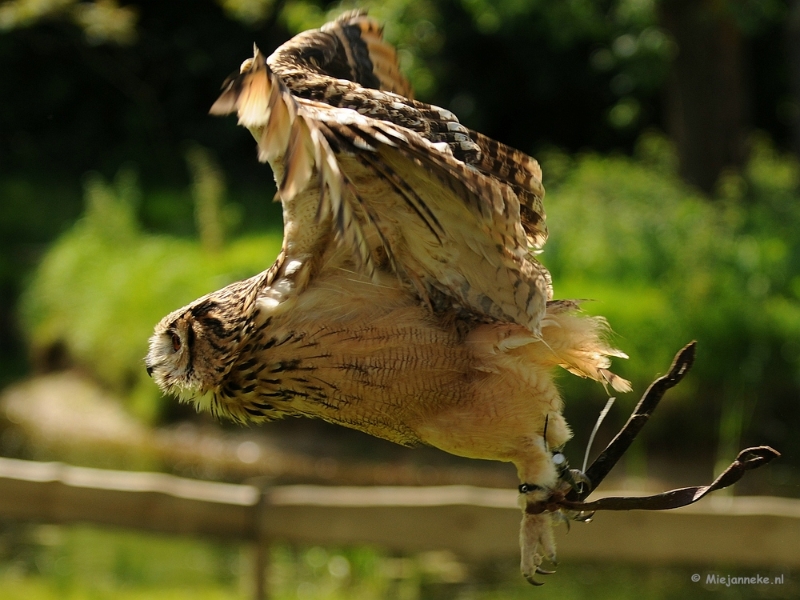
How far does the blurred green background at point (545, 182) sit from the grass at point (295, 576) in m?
0.24

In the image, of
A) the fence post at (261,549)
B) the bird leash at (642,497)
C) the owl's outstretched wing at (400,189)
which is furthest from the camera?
the fence post at (261,549)

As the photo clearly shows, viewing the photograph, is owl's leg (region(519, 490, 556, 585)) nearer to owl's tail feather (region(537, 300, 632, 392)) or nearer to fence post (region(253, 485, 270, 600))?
owl's tail feather (region(537, 300, 632, 392))

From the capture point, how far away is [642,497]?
244 centimetres

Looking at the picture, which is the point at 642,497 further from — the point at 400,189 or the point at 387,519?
the point at 387,519

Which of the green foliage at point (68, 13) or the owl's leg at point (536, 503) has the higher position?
the green foliage at point (68, 13)


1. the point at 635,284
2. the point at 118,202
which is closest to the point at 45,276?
the point at 118,202

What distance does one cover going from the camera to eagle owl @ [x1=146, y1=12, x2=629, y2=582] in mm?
2318

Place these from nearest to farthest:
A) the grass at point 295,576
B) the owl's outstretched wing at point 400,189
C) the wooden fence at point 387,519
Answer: the owl's outstretched wing at point 400,189 → the wooden fence at point 387,519 → the grass at point 295,576

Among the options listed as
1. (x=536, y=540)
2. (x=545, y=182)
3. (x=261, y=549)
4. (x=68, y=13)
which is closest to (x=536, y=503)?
(x=536, y=540)

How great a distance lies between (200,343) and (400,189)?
0.64 m

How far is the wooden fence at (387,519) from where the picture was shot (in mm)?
4488

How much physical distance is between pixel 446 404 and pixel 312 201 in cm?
58

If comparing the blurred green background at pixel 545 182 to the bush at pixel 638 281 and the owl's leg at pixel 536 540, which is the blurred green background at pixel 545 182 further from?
the owl's leg at pixel 536 540

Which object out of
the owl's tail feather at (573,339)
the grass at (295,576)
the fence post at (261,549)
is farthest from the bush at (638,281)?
the owl's tail feather at (573,339)
